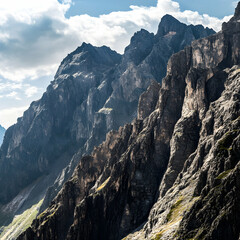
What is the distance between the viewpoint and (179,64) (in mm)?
172625

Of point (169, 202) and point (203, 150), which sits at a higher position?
point (203, 150)

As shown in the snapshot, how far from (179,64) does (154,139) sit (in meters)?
49.8

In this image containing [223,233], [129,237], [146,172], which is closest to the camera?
[223,233]

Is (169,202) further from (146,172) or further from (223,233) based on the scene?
(223,233)

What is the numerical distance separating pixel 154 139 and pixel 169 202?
154ft

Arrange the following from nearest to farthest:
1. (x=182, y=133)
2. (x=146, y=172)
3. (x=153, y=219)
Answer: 1. (x=153, y=219)
2. (x=182, y=133)
3. (x=146, y=172)

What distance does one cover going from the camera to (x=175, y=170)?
422 ft

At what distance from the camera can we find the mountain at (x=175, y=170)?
6831cm

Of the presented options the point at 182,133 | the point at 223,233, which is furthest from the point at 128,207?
the point at 223,233

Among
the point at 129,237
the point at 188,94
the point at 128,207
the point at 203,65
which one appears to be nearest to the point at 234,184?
the point at 129,237

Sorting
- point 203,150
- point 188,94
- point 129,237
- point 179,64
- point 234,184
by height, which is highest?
point 179,64

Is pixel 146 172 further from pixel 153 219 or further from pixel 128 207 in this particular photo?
pixel 153 219

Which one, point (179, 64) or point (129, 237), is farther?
point (179, 64)

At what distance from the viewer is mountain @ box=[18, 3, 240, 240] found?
224 ft
